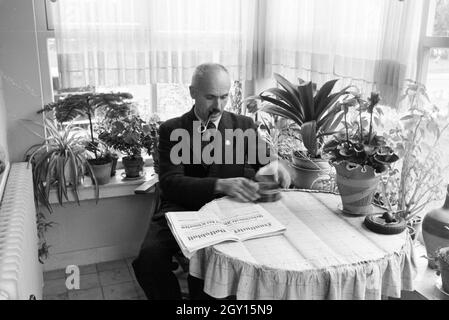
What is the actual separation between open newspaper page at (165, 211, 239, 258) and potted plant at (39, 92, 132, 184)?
1254mm

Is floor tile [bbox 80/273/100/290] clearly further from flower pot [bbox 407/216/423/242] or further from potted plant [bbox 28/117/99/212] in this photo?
flower pot [bbox 407/216/423/242]

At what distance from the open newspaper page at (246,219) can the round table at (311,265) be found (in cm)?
4

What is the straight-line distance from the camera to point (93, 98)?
9.40 feet

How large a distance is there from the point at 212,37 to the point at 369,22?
126cm

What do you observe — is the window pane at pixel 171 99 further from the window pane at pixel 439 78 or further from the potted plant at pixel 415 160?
the window pane at pixel 439 78

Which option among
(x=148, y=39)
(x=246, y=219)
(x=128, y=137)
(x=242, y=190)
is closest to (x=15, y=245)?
(x=246, y=219)

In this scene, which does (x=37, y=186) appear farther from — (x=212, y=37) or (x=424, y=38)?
(x=424, y=38)

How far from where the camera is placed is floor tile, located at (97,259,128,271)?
312 centimetres

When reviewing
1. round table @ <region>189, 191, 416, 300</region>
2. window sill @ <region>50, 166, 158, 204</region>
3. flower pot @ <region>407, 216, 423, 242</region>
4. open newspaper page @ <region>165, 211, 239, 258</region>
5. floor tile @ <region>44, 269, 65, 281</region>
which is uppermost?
open newspaper page @ <region>165, 211, 239, 258</region>

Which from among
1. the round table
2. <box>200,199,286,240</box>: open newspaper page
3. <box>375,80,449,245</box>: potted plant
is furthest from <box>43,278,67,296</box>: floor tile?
<box>375,80,449,245</box>: potted plant

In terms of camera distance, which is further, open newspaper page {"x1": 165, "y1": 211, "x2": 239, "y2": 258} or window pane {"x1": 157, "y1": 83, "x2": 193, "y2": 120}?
window pane {"x1": 157, "y1": 83, "x2": 193, "y2": 120}

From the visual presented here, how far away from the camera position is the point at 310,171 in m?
2.47

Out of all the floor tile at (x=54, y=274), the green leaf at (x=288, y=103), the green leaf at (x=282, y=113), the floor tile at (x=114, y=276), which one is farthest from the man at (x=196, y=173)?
the floor tile at (x=54, y=274)

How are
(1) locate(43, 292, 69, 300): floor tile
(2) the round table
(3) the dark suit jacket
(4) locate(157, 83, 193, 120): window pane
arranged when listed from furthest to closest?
(4) locate(157, 83, 193, 120): window pane
(1) locate(43, 292, 69, 300): floor tile
(3) the dark suit jacket
(2) the round table
